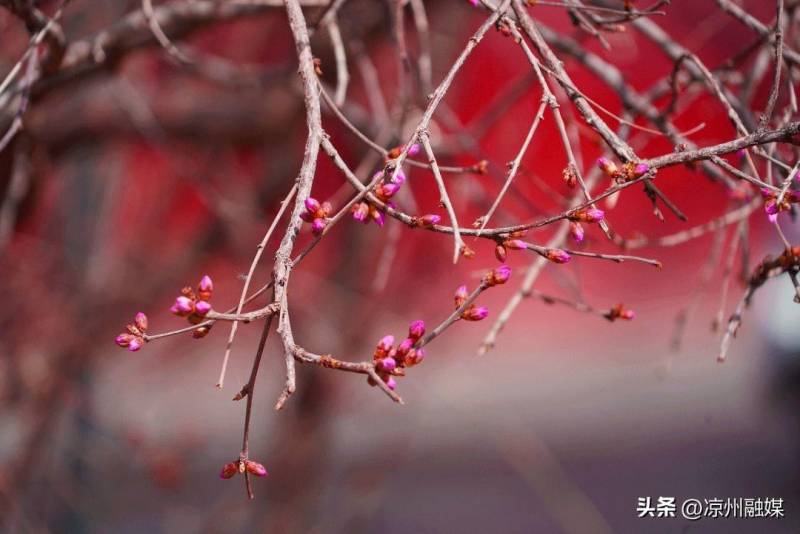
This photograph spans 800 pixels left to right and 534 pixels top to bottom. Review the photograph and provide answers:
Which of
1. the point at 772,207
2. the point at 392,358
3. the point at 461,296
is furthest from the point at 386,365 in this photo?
the point at 772,207

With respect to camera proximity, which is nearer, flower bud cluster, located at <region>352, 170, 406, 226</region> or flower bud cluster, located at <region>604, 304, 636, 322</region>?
flower bud cluster, located at <region>352, 170, 406, 226</region>

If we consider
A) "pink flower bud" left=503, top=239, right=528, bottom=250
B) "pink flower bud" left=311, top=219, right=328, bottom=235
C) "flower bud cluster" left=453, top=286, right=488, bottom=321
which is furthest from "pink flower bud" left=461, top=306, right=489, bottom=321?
"pink flower bud" left=311, top=219, right=328, bottom=235

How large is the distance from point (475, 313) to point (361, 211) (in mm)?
217

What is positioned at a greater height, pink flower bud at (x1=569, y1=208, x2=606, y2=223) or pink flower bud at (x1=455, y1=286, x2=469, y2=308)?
pink flower bud at (x1=569, y1=208, x2=606, y2=223)

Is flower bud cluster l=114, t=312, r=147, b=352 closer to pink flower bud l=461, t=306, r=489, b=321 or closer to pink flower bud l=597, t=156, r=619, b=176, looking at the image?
pink flower bud l=461, t=306, r=489, b=321

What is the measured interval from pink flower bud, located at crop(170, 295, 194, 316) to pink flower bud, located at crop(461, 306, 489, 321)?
352 mm

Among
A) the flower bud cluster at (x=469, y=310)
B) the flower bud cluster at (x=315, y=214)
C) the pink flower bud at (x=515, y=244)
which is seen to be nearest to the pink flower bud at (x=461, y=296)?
the flower bud cluster at (x=469, y=310)

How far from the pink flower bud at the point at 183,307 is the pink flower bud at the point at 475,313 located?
352mm

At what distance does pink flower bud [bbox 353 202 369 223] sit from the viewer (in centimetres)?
106

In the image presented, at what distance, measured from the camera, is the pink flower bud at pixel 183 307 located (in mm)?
978

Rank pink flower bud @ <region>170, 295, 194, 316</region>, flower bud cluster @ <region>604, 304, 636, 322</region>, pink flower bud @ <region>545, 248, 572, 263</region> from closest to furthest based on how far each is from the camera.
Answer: pink flower bud @ <region>170, 295, 194, 316</region>, pink flower bud @ <region>545, 248, 572, 263</region>, flower bud cluster @ <region>604, 304, 636, 322</region>

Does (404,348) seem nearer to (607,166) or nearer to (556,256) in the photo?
(556,256)

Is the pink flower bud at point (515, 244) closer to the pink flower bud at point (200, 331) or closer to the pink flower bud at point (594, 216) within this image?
the pink flower bud at point (594, 216)

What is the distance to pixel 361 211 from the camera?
106 cm
